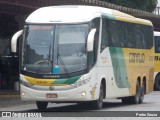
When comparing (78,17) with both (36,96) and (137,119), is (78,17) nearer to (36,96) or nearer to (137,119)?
(36,96)

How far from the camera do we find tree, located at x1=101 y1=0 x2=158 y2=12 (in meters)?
55.0

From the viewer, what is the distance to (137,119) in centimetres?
1833

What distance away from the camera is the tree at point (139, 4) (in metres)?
55.0

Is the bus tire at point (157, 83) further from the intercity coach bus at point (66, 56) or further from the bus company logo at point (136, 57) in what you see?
the intercity coach bus at point (66, 56)

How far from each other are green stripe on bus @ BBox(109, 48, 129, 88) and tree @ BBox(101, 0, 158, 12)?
3059 centimetres

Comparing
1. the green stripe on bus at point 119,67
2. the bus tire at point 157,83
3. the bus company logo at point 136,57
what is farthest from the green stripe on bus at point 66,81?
the bus tire at point 157,83

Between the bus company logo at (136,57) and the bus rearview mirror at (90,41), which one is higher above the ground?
the bus rearview mirror at (90,41)

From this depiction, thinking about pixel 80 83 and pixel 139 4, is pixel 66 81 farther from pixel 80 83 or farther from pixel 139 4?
pixel 139 4

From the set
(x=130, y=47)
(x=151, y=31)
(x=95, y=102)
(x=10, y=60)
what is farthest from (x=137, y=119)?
(x=10, y=60)

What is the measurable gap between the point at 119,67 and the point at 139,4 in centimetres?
3340

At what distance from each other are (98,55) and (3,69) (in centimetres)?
1657

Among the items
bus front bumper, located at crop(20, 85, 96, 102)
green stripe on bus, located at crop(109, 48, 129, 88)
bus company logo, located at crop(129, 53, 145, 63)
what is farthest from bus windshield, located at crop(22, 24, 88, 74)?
bus company logo, located at crop(129, 53, 145, 63)

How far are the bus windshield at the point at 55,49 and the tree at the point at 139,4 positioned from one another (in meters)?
34.5

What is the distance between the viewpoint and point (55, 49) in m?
20.4
